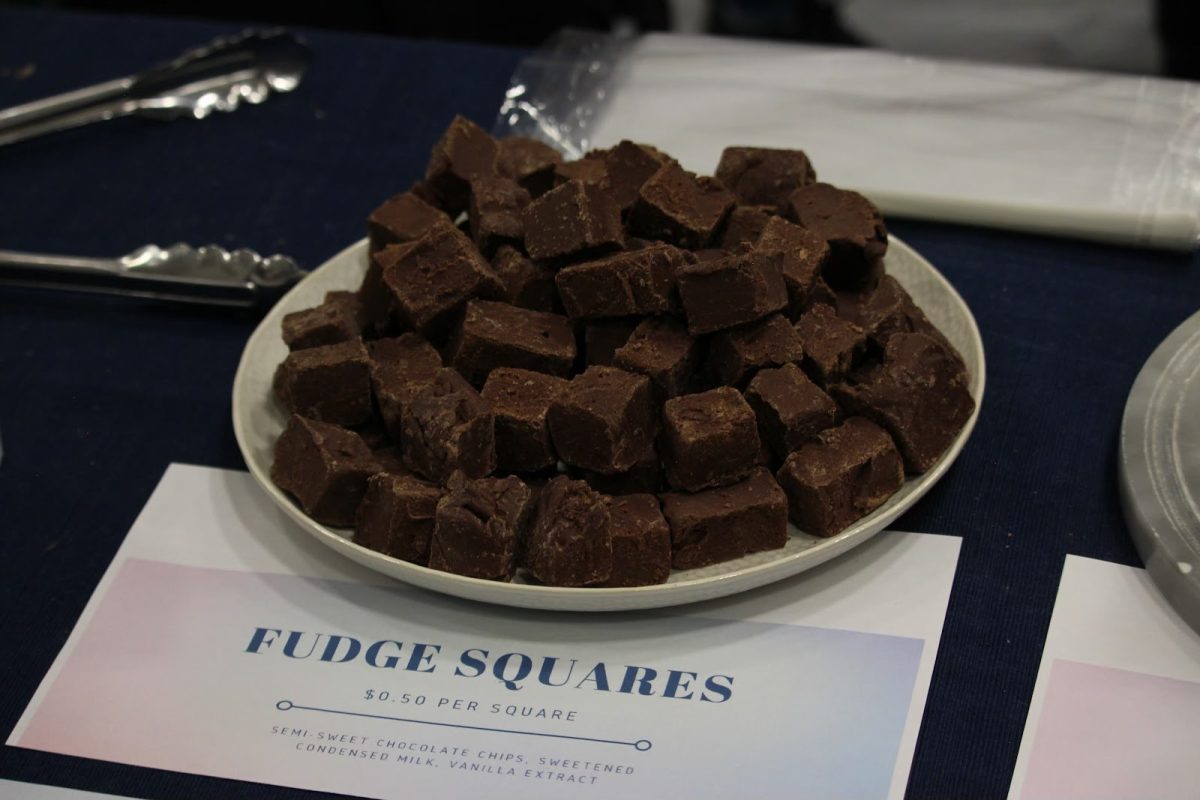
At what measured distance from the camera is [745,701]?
1.65 metres

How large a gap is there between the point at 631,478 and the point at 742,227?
468 mm

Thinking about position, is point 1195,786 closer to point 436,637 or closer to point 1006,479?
point 1006,479

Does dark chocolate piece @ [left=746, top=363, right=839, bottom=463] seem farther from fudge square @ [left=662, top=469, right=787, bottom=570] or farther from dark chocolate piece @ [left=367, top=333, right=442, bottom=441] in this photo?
dark chocolate piece @ [left=367, top=333, right=442, bottom=441]

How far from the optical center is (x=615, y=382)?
1.78 meters

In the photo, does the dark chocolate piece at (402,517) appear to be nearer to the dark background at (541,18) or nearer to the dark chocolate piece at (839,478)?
the dark chocolate piece at (839,478)

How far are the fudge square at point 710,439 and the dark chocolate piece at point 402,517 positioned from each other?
1.08ft

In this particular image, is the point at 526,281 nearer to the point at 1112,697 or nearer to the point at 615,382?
the point at 615,382

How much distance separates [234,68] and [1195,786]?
2.52m

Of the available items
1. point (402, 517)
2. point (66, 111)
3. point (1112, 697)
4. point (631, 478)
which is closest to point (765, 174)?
point (631, 478)

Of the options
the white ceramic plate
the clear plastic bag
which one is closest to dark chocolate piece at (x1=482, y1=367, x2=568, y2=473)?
the white ceramic plate

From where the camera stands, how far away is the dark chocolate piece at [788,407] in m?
1.76

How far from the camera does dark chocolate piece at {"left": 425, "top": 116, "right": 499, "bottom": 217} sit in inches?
85.0

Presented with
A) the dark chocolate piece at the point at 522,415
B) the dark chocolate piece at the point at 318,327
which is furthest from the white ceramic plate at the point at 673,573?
the dark chocolate piece at the point at 522,415

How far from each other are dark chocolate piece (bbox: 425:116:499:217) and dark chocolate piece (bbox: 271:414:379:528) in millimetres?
519
